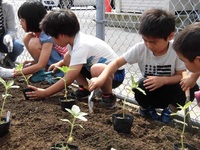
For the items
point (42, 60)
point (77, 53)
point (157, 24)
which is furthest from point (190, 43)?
point (42, 60)

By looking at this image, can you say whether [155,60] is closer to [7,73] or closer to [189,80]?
[189,80]

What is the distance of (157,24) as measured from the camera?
6.66 ft

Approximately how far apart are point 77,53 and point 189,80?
0.82 meters

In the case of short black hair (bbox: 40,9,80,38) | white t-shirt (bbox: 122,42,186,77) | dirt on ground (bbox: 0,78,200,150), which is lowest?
dirt on ground (bbox: 0,78,200,150)

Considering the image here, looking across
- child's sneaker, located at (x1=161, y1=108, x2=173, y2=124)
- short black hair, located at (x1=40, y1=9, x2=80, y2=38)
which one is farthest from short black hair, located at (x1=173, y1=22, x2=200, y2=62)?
short black hair, located at (x1=40, y1=9, x2=80, y2=38)

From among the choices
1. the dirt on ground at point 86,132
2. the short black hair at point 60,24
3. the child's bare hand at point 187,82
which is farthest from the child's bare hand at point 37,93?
the child's bare hand at point 187,82

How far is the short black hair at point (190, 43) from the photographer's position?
1.61 meters

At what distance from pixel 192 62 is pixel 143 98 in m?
0.70

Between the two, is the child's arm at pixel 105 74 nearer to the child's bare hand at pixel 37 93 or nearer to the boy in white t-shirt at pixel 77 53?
the boy in white t-shirt at pixel 77 53

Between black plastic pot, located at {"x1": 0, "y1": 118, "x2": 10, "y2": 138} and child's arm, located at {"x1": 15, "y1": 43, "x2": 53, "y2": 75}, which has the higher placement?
child's arm, located at {"x1": 15, "y1": 43, "x2": 53, "y2": 75}

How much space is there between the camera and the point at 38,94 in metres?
2.49

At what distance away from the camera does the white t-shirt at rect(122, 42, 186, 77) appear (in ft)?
7.21

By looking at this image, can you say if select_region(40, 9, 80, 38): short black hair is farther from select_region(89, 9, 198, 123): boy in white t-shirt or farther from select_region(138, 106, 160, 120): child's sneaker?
select_region(138, 106, 160, 120): child's sneaker

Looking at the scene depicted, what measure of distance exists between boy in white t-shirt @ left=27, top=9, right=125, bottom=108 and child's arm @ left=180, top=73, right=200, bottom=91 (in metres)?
0.60
